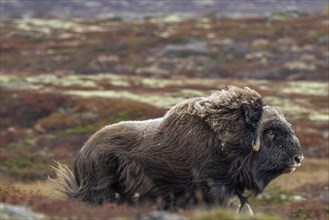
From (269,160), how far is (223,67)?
50226 mm

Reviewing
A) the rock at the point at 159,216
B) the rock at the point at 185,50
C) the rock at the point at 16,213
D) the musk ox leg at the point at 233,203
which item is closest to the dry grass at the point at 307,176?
the musk ox leg at the point at 233,203

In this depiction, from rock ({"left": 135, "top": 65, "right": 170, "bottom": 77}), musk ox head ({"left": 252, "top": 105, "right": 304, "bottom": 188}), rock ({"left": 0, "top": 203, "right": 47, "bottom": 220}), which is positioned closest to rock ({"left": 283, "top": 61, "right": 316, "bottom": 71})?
rock ({"left": 135, "top": 65, "right": 170, "bottom": 77})

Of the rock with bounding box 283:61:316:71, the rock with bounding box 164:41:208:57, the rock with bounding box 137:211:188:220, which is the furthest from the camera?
the rock with bounding box 164:41:208:57

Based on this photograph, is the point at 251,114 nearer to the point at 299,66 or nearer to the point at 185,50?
the point at 299,66

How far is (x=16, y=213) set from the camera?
5.07 metres

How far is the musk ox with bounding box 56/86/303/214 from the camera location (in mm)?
7281

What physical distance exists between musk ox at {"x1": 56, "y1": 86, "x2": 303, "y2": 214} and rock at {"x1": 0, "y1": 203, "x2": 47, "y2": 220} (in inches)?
77.9

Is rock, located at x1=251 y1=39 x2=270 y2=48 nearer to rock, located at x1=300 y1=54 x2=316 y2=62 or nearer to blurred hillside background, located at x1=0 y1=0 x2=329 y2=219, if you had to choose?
blurred hillside background, located at x1=0 y1=0 x2=329 y2=219

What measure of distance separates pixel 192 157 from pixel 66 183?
1409mm

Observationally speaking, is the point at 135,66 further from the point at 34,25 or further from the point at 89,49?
the point at 34,25

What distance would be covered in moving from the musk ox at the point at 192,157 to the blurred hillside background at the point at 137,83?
560mm

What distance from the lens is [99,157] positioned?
292 inches

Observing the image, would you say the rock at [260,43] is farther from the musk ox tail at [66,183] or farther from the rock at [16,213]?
the rock at [16,213]

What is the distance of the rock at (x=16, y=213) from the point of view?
197 inches
